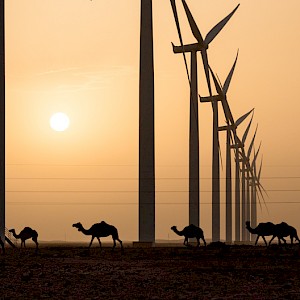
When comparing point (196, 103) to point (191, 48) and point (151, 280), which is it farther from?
point (151, 280)

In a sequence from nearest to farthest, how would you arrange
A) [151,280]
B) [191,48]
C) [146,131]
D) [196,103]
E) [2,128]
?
[151,280] < [2,128] < [146,131] < [191,48] < [196,103]

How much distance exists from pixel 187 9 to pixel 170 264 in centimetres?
2477

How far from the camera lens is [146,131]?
2413 inches

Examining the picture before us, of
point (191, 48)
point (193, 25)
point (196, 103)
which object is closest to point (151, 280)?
point (193, 25)

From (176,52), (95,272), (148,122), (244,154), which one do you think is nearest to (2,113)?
(148,122)

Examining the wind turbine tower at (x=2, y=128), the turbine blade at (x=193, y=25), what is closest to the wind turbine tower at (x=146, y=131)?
the turbine blade at (x=193, y=25)

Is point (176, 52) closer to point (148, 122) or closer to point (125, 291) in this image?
point (148, 122)

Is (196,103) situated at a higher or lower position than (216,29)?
lower

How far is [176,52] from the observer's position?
68.4 meters

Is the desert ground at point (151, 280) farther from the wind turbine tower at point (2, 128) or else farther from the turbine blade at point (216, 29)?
the turbine blade at point (216, 29)

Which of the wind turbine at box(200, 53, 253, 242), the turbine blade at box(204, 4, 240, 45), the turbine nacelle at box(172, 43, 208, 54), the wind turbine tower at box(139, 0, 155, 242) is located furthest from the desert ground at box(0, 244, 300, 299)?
the wind turbine at box(200, 53, 253, 242)

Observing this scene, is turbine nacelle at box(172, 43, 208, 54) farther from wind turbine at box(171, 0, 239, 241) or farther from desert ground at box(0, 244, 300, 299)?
desert ground at box(0, 244, 300, 299)

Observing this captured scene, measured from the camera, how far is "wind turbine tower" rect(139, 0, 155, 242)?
61000 millimetres

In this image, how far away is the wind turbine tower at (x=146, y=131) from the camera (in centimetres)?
6100
